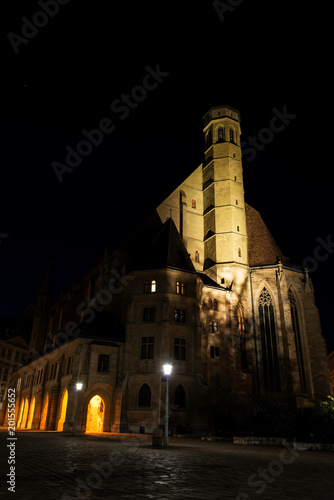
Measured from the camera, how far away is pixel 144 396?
99.5 ft

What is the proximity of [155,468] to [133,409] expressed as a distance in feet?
73.1

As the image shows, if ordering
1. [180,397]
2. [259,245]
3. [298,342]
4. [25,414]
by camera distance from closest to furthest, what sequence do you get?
[180,397], [298,342], [25,414], [259,245]

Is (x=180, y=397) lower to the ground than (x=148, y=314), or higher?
lower

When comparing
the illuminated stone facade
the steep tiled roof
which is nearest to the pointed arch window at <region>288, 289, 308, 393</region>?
the illuminated stone facade

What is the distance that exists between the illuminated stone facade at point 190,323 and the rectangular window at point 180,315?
95mm

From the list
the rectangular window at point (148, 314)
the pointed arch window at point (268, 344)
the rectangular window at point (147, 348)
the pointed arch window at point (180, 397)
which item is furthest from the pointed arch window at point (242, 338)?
the rectangular window at point (147, 348)

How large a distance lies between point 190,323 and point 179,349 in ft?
8.31

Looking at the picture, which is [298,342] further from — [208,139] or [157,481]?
[157,481]

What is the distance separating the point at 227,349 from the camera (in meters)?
35.9

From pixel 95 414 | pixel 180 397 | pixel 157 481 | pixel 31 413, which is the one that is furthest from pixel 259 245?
pixel 157 481

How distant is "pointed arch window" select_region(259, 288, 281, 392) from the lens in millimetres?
36219

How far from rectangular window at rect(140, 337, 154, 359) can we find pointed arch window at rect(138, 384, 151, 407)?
235 cm

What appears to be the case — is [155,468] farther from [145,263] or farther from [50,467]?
[145,263]

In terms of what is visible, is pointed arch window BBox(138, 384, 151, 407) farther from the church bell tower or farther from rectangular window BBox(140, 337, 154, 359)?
the church bell tower
